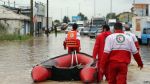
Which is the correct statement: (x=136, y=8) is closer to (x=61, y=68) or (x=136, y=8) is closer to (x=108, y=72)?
(x=61, y=68)

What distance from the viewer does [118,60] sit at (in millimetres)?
10930

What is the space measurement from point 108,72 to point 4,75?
25.8ft

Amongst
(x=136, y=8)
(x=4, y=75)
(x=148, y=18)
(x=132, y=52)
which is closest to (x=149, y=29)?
(x=148, y=18)

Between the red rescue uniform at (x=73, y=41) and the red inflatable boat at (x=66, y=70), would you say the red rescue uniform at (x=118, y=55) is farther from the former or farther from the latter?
the red rescue uniform at (x=73, y=41)

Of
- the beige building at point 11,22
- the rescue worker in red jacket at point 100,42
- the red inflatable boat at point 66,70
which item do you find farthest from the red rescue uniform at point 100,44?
the beige building at point 11,22

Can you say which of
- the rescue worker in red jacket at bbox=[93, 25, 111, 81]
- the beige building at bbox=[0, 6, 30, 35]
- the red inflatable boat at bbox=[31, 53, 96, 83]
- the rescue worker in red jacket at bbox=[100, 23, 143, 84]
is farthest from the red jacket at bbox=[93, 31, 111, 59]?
the beige building at bbox=[0, 6, 30, 35]

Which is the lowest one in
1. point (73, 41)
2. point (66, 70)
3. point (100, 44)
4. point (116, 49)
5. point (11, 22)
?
point (66, 70)

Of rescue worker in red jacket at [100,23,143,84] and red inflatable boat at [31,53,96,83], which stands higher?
rescue worker in red jacket at [100,23,143,84]

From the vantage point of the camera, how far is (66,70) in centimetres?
1622

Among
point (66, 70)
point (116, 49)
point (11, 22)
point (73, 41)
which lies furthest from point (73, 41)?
point (11, 22)

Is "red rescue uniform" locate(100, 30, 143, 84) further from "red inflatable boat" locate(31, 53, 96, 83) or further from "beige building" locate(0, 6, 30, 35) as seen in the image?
"beige building" locate(0, 6, 30, 35)

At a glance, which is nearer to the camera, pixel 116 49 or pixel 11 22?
pixel 116 49

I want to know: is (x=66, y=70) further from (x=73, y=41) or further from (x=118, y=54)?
(x=118, y=54)

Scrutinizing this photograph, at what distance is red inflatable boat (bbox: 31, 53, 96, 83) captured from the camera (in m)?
15.6
